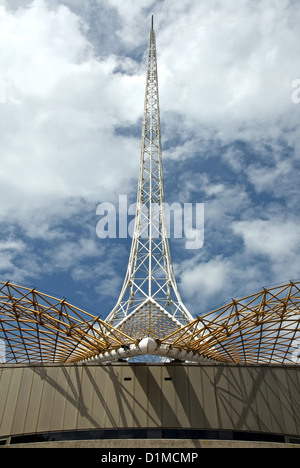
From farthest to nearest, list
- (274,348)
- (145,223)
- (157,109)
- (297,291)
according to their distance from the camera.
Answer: (157,109)
(145,223)
(274,348)
(297,291)

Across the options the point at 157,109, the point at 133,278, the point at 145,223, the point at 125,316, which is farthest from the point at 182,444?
the point at 157,109

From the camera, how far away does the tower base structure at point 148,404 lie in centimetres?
2092

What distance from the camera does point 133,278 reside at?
57.0 meters

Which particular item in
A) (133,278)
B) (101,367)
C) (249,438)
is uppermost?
(133,278)

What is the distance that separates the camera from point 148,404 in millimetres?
21578

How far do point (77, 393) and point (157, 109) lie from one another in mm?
62721

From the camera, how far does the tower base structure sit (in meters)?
20.9

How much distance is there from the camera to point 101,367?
2319 centimetres

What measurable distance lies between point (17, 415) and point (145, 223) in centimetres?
4371

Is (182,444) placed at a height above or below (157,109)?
Answer: below

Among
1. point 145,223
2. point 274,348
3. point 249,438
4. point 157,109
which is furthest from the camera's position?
point 157,109

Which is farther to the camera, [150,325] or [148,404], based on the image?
[150,325]
